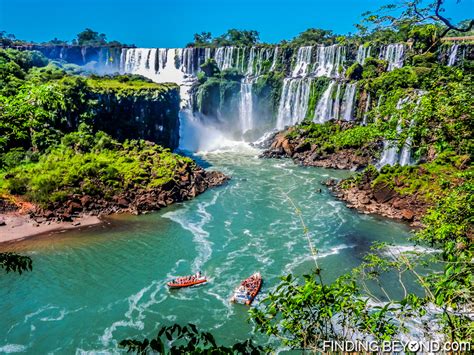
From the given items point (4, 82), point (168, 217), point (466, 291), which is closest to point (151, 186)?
point (168, 217)

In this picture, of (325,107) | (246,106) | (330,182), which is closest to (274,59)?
(246,106)

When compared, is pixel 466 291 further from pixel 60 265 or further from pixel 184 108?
pixel 184 108

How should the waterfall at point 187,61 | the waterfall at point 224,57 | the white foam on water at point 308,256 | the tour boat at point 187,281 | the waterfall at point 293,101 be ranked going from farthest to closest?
the waterfall at point 187,61
the waterfall at point 224,57
the waterfall at point 293,101
the white foam on water at point 308,256
the tour boat at point 187,281

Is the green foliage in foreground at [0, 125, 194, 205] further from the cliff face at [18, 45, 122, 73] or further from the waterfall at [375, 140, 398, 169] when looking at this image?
the cliff face at [18, 45, 122, 73]

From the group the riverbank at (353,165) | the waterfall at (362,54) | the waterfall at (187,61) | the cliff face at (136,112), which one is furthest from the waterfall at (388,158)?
the waterfall at (187,61)

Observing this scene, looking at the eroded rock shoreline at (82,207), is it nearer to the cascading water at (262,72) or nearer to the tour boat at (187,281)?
the tour boat at (187,281)

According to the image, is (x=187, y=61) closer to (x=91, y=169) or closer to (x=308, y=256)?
(x=91, y=169)

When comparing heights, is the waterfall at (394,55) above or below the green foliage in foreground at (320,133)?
above
